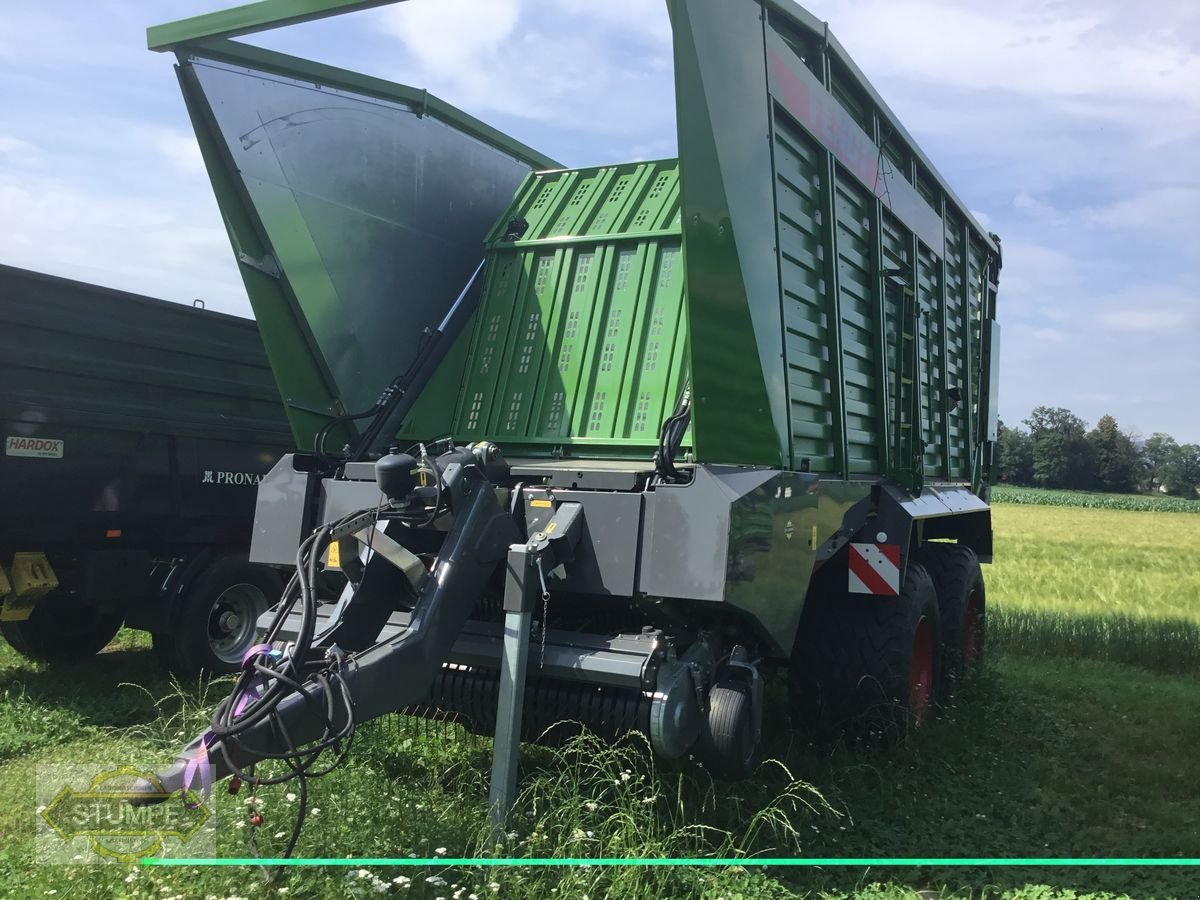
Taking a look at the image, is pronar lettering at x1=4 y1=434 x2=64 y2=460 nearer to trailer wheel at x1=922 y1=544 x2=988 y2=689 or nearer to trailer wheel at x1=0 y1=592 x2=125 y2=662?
trailer wheel at x1=0 y1=592 x2=125 y2=662

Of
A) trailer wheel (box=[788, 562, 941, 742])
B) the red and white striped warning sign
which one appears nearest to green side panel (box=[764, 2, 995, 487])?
the red and white striped warning sign

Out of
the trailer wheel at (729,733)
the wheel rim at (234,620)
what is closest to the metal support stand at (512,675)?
the trailer wheel at (729,733)

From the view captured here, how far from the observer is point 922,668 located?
504 centimetres

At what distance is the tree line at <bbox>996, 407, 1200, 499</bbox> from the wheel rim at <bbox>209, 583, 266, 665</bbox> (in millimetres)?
63135

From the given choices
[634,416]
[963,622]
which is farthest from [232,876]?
[963,622]

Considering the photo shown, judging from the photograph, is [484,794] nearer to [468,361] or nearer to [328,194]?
[468,361]

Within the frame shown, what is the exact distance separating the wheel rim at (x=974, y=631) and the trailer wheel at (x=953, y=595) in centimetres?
2

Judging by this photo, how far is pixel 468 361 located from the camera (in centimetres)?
457

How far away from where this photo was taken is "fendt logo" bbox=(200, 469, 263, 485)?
583 centimetres

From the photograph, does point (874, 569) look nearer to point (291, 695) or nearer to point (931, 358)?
point (931, 358)

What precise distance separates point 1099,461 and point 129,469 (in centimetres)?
7223

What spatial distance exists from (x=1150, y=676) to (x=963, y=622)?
6.85 feet

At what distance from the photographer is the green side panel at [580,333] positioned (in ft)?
13.6

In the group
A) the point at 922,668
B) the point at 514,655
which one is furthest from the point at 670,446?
the point at 922,668
